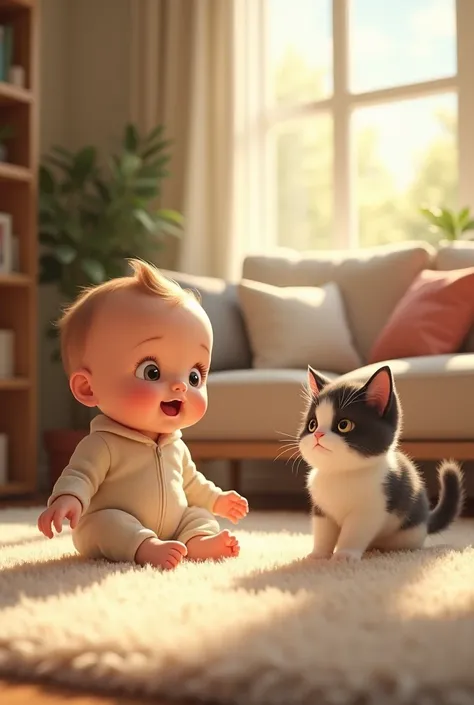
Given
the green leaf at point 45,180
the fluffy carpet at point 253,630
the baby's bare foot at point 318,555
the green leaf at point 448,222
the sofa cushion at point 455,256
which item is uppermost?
the green leaf at point 45,180

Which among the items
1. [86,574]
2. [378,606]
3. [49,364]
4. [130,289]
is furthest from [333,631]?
[49,364]

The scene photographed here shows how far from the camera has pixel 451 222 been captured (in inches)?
149

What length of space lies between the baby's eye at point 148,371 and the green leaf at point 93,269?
2.40m

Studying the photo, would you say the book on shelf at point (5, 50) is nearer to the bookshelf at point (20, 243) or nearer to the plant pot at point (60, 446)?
the bookshelf at point (20, 243)

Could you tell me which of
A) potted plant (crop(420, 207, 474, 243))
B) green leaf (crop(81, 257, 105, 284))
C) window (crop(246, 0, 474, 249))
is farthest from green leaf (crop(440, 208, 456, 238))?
green leaf (crop(81, 257, 105, 284))

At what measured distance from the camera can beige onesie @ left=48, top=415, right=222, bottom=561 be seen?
1.57 m

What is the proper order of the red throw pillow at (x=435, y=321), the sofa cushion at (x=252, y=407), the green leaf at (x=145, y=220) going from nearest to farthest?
the sofa cushion at (x=252, y=407), the red throw pillow at (x=435, y=321), the green leaf at (x=145, y=220)

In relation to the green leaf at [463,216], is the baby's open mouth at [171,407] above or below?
below

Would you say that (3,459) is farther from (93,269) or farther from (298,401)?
(298,401)

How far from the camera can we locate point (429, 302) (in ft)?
10.7

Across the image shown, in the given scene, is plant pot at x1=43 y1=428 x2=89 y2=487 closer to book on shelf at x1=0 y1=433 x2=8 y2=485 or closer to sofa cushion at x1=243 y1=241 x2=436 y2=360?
book on shelf at x1=0 y1=433 x2=8 y2=485

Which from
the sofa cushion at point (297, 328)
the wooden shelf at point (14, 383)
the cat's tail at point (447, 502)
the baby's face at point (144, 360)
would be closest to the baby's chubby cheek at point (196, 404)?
the baby's face at point (144, 360)

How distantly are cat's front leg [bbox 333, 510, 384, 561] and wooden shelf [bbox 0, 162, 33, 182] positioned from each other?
2.69 m

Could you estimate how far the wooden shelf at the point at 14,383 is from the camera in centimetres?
375
